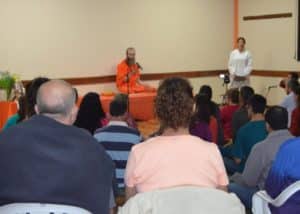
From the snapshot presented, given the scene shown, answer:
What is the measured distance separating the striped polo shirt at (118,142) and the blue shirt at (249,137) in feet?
2.73

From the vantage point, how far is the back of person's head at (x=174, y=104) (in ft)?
8.46

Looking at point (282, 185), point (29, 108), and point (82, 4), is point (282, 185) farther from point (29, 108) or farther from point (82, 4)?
point (82, 4)

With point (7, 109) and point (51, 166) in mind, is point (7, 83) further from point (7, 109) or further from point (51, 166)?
point (51, 166)

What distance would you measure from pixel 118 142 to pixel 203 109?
3.28ft

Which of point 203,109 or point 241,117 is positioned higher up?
point 203,109

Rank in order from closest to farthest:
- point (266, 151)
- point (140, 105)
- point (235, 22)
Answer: point (266, 151)
point (140, 105)
point (235, 22)

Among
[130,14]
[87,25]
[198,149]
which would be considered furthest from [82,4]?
[198,149]

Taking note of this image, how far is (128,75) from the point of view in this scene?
9141 mm

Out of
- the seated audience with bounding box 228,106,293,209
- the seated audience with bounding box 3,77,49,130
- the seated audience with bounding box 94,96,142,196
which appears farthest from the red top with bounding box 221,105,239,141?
the seated audience with bounding box 3,77,49,130

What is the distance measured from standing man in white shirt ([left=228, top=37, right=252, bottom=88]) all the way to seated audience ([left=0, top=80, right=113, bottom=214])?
8.05 m

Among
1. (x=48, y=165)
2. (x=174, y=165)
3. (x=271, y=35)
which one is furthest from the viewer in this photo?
(x=271, y=35)

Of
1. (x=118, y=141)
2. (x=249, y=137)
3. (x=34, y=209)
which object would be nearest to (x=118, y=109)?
(x=118, y=141)

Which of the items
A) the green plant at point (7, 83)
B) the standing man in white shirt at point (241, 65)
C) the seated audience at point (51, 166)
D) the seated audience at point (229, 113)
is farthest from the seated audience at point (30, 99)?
the standing man in white shirt at point (241, 65)

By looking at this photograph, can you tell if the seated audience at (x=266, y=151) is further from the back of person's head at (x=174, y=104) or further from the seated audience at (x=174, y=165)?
the seated audience at (x=174, y=165)
